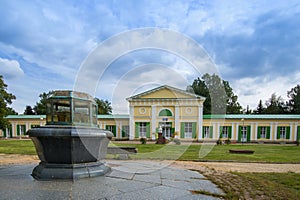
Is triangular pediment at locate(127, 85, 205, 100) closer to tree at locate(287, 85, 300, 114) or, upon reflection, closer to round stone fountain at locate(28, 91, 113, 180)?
round stone fountain at locate(28, 91, 113, 180)

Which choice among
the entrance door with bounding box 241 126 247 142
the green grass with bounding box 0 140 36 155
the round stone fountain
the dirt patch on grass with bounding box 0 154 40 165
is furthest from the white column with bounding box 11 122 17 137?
the entrance door with bounding box 241 126 247 142

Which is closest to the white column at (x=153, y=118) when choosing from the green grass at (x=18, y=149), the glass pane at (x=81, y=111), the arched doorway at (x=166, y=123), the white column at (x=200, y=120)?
the arched doorway at (x=166, y=123)

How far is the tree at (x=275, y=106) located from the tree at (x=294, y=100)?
1.66 m

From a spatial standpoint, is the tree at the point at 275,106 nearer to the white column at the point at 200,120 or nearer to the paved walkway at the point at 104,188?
the white column at the point at 200,120

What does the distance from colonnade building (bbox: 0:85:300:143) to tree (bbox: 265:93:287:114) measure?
26.5 m

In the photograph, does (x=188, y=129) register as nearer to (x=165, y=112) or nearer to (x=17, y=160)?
(x=165, y=112)

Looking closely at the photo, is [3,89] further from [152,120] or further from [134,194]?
[134,194]

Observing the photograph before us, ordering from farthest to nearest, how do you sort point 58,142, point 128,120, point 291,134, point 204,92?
point 204,92, point 128,120, point 291,134, point 58,142

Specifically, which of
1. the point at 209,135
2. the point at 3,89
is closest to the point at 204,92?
the point at 209,135

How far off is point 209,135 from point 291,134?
1220 cm

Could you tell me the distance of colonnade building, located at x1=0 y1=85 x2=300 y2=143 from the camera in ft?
96.9

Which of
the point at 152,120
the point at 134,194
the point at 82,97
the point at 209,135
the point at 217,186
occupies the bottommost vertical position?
the point at 209,135

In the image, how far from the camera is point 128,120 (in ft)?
105

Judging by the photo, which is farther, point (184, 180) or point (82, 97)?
point (82, 97)
